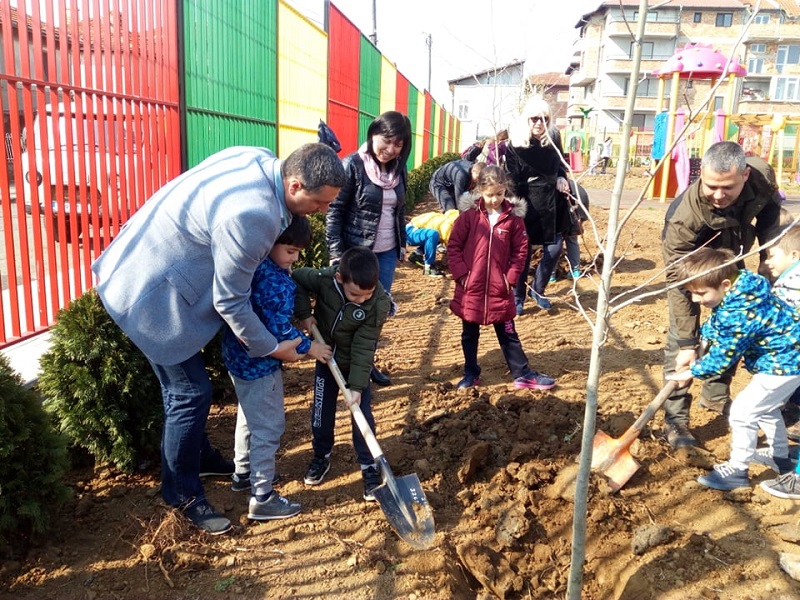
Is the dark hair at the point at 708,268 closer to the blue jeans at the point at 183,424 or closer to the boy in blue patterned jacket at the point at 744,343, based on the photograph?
the boy in blue patterned jacket at the point at 744,343

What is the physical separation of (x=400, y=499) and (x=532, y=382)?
184 cm

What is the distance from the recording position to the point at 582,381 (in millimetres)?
4535

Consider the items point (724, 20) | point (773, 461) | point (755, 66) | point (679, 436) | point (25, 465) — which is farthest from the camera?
point (755, 66)

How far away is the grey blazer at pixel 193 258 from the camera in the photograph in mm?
2268

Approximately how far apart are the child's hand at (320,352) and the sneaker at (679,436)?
2.05m

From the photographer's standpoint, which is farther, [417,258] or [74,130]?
[417,258]

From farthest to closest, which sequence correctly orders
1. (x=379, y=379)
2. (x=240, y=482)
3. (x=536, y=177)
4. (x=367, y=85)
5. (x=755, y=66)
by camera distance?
(x=755, y=66) → (x=367, y=85) → (x=536, y=177) → (x=379, y=379) → (x=240, y=482)

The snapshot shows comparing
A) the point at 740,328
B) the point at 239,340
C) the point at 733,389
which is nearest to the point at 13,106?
the point at 239,340

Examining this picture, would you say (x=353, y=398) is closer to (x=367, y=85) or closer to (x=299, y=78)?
(x=299, y=78)

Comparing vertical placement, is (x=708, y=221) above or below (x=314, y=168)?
below

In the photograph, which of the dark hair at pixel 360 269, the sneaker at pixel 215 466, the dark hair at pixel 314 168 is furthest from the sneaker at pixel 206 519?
the dark hair at pixel 314 168

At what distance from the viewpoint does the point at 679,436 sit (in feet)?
11.9

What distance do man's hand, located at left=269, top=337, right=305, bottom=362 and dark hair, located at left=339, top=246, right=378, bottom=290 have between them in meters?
0.36

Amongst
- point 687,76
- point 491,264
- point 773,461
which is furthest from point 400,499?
point 687,76
